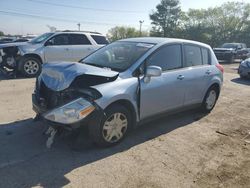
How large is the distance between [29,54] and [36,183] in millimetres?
7749

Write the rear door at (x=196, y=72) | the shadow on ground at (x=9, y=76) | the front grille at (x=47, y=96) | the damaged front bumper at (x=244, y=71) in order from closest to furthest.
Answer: the front grille at (x=47, y=96) → the rear door at (x=196, y=72) → the shadow on ground at (x=9, y=76) → the damaged front bumper at (x=244, y=71)

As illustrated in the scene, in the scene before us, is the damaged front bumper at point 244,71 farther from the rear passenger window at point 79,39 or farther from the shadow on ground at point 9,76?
the shadow on ground at point 9,76

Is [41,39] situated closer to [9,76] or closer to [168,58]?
[9,76]

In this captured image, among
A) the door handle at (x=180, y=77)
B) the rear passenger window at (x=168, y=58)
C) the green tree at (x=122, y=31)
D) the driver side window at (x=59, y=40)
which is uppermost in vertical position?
the green tree at (x=122, y=31)

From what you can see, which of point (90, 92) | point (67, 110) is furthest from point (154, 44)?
point (67, 110)

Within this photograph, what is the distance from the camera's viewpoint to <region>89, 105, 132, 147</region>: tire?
12.7ft

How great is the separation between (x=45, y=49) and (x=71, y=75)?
23.2 feet

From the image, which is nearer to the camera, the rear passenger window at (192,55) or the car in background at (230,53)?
the rear passenger window at (192,55)

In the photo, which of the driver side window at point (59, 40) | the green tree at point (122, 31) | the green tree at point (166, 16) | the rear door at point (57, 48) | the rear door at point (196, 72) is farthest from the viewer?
the green tree at point (122, 31)

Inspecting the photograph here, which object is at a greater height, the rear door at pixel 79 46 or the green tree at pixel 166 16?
the green tree at pixel 166 16

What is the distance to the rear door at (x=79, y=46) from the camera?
11.0m

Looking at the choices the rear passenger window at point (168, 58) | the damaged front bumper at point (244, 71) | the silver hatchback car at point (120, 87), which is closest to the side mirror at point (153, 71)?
the silver hatchback car at point (120, 87)

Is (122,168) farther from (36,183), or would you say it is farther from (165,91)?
(165,91)

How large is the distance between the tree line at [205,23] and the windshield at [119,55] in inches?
1902
